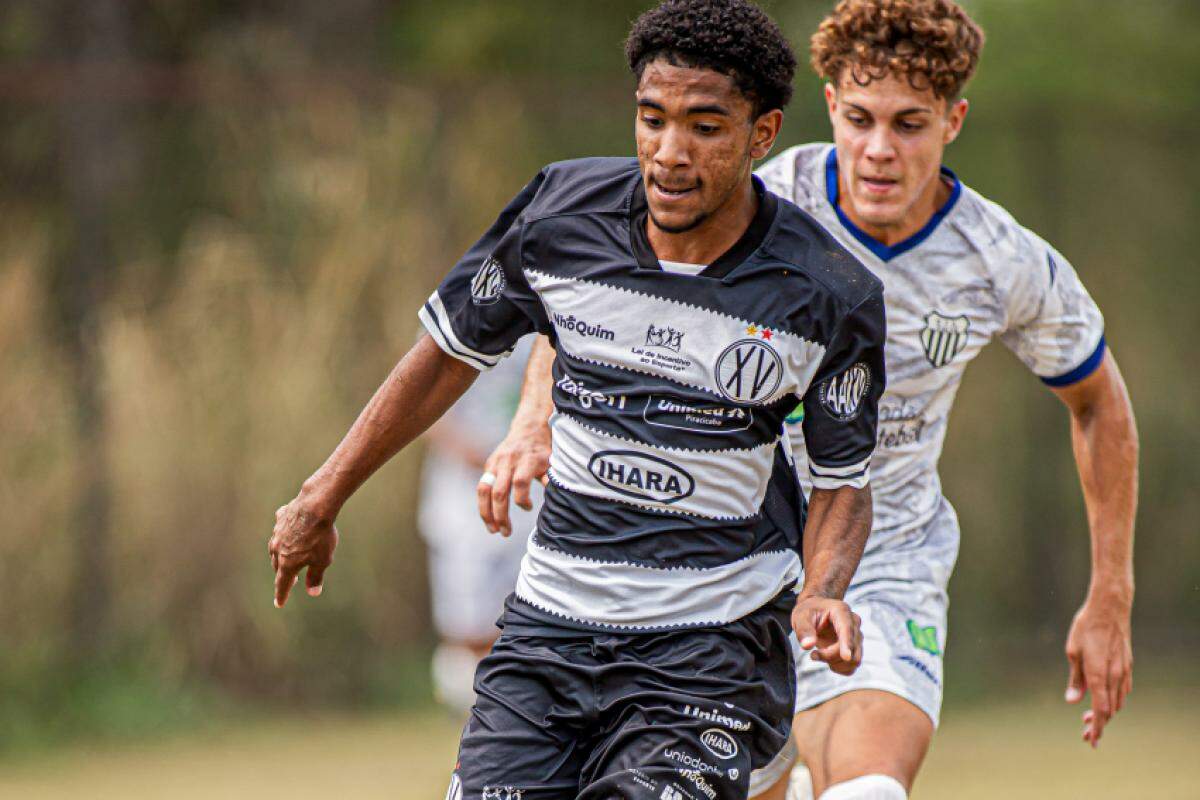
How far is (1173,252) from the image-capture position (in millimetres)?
10578

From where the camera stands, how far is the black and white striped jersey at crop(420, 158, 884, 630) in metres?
3.55

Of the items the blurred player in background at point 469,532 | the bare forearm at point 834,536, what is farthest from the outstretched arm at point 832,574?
the blurred player in background at point 469,532

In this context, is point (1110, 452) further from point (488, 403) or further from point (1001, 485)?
point (1001, 485)

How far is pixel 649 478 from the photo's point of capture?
3.56 meters

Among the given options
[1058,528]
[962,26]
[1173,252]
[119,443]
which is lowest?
[1058,528]

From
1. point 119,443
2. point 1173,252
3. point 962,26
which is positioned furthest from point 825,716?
point 1173,252

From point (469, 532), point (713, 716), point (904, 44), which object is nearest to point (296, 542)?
point (713, 716)

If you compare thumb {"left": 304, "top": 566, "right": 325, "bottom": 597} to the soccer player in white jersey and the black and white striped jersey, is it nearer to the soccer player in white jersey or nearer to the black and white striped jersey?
the black and white striped jersey

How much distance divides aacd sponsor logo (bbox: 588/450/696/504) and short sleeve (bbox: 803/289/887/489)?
0.94 feet

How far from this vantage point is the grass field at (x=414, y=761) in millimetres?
7625

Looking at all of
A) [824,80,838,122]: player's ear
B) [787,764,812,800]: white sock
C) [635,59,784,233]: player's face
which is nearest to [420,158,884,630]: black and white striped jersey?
[635,59,784,233]: player's face

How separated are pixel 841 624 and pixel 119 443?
6.36 metres

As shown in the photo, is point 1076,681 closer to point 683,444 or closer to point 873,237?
point 873,237

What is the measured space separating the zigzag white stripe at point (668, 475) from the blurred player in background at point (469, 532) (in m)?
3.57
